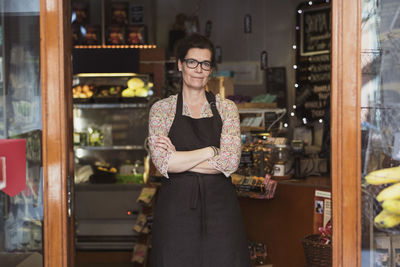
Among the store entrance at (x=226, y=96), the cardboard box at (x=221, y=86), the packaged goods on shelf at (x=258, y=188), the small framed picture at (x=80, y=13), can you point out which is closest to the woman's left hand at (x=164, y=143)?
the store entrance at (x=226, y=96)

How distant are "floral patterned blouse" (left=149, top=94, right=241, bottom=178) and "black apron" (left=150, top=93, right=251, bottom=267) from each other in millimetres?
109

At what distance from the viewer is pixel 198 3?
27.4ft

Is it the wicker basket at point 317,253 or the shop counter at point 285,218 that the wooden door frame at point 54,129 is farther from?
the shop counter at point 285,218

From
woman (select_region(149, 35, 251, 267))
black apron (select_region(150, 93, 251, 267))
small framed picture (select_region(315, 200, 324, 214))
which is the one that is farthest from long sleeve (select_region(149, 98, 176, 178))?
small framed picture (select_region(315, 200, 324, 214))

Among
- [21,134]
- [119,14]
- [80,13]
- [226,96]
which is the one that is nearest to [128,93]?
[119,14]

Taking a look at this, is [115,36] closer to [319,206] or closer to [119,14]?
[119,14]

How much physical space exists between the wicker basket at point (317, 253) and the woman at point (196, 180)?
2.76 feet

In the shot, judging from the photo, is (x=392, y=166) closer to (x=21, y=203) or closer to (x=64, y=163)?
(x=64, y=163)

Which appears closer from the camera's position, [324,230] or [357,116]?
[357,116]

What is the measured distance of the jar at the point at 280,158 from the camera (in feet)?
15.8

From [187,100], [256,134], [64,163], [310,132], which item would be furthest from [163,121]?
[310,132]

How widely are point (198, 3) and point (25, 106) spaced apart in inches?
240

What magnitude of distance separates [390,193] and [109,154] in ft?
16.3

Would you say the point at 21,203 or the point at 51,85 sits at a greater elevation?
the point at 51,85
